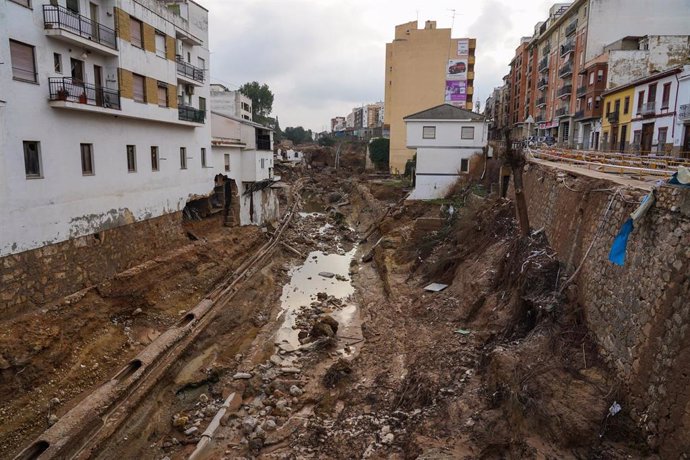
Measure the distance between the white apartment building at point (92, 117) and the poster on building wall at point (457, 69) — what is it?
3681cm

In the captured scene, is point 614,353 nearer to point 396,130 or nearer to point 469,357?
point 469,357

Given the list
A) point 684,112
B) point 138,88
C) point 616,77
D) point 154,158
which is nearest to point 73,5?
point 138,88

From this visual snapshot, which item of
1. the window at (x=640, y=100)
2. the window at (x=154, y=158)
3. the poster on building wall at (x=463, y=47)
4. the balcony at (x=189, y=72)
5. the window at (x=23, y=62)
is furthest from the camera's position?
the poster on building wall at (x=463, y=47)

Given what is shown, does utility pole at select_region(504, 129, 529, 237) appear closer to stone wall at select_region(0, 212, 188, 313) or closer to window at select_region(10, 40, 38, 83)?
window at select_region(10, 40, 38, 83)

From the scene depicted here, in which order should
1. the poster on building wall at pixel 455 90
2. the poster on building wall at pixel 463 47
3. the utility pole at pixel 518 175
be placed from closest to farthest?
the utility pole at pixel 518 175
the poster on building wall at pixel 463 47
the poster on building wall at pixel 455 90

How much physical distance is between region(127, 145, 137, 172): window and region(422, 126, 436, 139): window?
64.0 feet

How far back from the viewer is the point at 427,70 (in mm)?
54406

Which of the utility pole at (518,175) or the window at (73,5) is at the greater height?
the window at (73,5)

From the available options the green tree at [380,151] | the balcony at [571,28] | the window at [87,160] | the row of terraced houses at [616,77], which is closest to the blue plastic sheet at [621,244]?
the row of terraced houses at [616,77]

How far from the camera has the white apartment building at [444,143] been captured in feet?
104

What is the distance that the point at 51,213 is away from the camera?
48.1 ft

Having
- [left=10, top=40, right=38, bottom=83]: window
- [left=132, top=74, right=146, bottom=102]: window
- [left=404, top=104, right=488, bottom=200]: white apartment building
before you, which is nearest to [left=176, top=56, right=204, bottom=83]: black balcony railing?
[left=132, top=74, right=146, bottom=102]: window

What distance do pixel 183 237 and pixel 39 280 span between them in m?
9.34

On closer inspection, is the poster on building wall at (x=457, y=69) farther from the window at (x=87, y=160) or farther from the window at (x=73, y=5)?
the window at (x=87, y=160)
